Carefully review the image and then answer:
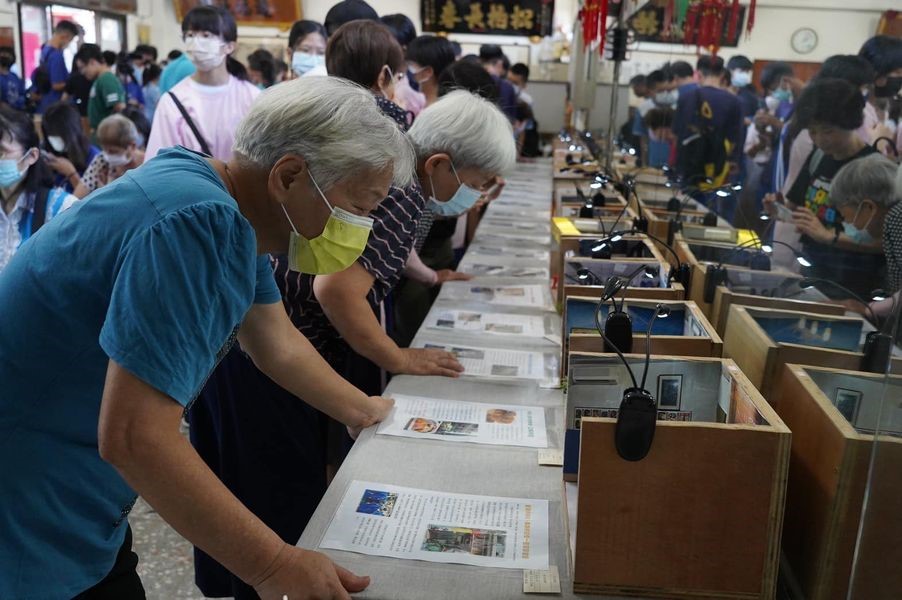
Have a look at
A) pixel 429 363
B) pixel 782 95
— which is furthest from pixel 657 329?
pixel 782 95

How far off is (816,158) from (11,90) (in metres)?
7.37

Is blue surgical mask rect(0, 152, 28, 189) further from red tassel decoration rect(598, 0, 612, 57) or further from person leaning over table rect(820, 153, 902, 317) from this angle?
red tassel decoration rect(598, 0, 612, 57)

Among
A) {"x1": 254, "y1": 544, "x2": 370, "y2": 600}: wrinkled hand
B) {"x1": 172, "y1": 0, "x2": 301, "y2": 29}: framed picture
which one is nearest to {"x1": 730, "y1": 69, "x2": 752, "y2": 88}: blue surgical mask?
{"x1": 254, "y1": 544, "x2": 370, "y2": 600}: wrinkled hand

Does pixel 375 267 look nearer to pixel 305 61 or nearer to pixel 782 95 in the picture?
pixel 782 95

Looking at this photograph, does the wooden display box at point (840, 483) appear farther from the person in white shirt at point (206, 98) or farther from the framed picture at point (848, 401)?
the person in white shirt at point (206, 98)

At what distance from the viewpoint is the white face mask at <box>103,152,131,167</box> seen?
3.77 meters

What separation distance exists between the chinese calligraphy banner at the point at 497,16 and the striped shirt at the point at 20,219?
9.25 metres

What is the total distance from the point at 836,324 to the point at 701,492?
0.61 metres

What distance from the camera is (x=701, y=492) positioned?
99 cm

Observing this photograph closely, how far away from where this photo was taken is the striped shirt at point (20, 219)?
2264 millimetres

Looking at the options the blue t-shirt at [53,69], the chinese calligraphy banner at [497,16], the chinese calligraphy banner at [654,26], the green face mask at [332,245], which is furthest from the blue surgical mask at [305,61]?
the chinese calligraphy banner at [497,16]

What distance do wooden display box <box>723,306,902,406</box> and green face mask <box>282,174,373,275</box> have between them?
694 millimetres

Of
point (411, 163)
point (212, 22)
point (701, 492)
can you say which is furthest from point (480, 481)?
point (212, 22)

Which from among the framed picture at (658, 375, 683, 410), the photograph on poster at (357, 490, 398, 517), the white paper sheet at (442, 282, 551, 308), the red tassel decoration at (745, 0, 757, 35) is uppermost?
the red tassel decoration at (745, 0, 757, 35)
